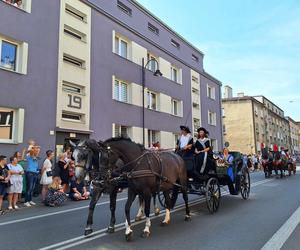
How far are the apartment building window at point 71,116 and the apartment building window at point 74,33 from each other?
4.12 meters

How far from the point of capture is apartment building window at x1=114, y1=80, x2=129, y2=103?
20562 millimetres

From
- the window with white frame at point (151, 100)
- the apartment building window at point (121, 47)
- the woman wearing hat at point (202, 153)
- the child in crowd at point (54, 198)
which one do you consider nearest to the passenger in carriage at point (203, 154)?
the woman wearing hat at point (202, 153)

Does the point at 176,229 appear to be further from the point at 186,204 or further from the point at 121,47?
the point at 121,47

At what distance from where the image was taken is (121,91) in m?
21.1

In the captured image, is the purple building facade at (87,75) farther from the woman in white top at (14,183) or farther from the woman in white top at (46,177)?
the woman in white top at (14,183)

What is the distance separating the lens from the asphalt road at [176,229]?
575 cm

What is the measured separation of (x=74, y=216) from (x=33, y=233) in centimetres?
198

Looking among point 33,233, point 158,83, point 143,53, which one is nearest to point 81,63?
point 143,53

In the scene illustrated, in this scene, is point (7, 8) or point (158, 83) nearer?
point (7, 8)

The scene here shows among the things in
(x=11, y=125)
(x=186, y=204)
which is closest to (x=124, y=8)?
(x=11, y=125)

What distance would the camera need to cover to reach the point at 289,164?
23.0 metres

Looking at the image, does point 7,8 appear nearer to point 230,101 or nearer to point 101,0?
point 101,0

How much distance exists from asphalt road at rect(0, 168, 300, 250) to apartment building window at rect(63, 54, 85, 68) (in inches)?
363

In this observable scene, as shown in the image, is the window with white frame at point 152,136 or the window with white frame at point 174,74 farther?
the window with white frame at point 174,74
